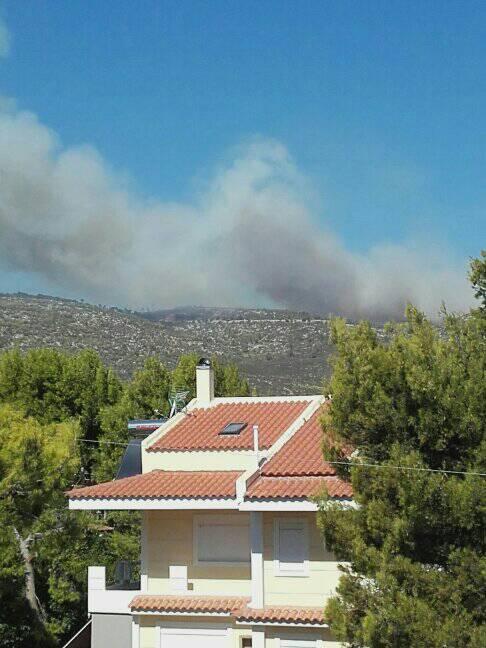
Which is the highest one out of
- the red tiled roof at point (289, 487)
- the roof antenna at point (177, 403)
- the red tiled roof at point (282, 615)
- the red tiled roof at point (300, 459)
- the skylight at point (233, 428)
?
the roof antenna at point (177, 403)

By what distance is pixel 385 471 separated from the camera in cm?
1537

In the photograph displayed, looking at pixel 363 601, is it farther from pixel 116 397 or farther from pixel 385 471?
pixel 116 397

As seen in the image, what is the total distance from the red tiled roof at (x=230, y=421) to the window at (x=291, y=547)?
8.89 feet

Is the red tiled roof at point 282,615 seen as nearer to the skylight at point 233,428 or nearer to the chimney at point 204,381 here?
the skylight at point 233,428

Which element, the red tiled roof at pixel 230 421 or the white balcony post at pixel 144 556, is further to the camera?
the red tiled roof at pixel 230 421

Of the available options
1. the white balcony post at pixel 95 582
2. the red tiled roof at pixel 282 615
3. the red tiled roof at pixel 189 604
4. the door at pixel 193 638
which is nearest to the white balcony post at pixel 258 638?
the red tiled roof at pixel 282 615

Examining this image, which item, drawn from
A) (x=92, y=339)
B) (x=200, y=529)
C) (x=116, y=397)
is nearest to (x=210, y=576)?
(x=200, y=529)

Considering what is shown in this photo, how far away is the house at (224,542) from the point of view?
65.5ft

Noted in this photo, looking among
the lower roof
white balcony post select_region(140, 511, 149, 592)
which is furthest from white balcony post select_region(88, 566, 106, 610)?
the lower roof

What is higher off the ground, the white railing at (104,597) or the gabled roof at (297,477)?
the gabled roof at (297,477)

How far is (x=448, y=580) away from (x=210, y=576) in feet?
25.5

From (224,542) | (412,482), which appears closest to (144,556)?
(224,542)

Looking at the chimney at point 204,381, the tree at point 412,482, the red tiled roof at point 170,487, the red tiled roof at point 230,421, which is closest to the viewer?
the tree at point 412,482

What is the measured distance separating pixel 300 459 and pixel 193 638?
4.20m
